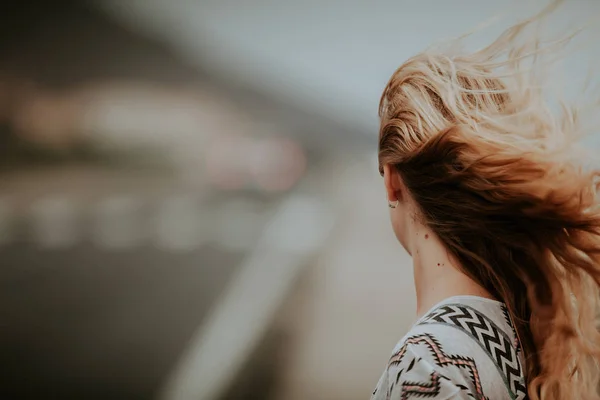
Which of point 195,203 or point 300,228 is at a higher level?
point 195,203

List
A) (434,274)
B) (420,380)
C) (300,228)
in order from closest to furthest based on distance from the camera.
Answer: (420,380)
(434,274)
(300,228)

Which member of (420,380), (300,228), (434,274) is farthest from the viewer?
(300,228)

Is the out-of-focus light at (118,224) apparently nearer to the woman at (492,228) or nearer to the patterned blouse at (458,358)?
the woman at (492,228)

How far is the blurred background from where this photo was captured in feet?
7.02

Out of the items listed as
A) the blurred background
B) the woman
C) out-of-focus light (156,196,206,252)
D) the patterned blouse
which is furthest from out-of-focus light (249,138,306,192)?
the patterned blouse

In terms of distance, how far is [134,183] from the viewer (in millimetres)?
2287

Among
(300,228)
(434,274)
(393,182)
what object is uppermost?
(393,182)

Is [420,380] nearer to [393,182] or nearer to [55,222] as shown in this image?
[393,182]

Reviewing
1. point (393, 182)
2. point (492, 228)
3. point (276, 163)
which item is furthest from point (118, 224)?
point (492, 228)

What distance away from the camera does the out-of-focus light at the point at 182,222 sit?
2.26 m

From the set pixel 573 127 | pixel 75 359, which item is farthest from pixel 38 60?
pixel 573 127

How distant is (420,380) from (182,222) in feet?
5.88

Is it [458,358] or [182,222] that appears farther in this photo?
[182,222]

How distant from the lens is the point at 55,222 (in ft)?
7.38
